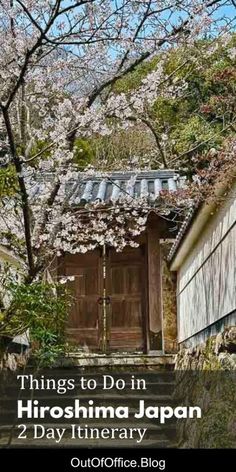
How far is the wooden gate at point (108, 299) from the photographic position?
5500 mm

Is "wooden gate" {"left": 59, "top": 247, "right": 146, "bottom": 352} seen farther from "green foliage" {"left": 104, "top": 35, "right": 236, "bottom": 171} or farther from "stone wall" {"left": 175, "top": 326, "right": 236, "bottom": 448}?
"stone wall" {"left": 175, "top": 326, "right": 236, "bottom": 448}

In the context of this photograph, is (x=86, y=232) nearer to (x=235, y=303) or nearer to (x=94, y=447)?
(x=235, y=303)

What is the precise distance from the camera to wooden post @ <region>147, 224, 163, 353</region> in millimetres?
5257

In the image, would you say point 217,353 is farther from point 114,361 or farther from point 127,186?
point 127,186

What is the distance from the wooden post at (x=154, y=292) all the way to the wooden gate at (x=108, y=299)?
175 millimetres

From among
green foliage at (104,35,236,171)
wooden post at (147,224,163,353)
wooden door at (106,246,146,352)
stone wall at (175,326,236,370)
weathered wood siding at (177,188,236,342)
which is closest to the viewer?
stone wall at (175,326,236,370)

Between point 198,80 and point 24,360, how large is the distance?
2.45m

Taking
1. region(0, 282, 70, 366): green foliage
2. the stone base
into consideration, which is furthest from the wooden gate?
region(0, 282, 70, 366): green foliage

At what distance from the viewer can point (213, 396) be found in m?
2.62

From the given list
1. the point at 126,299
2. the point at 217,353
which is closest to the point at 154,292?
the point at 126,299

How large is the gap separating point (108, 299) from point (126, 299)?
0.57 ft

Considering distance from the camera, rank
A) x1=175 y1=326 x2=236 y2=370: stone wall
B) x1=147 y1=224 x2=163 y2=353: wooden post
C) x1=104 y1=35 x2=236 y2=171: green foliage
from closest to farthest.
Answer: x1=175 y1=326 x2=236 y2=370: stone wall, x1=104 y1=35 x2=236 y2=171: green foliage, x1=147 y1=224 x2=163 y2=353: wooden post

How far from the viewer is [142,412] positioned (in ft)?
7.80

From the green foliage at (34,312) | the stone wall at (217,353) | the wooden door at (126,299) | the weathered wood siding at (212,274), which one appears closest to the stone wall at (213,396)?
the stone wall at (217,353)
